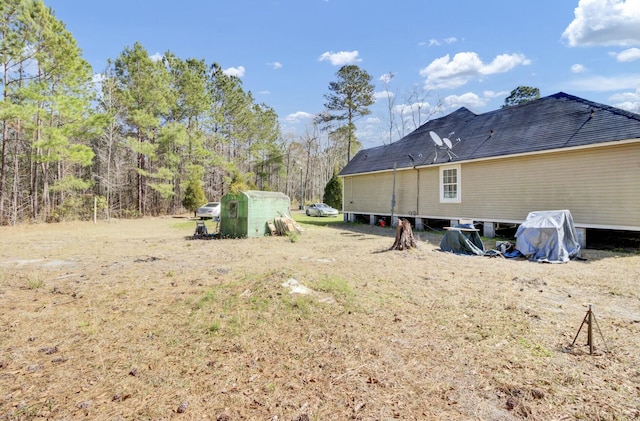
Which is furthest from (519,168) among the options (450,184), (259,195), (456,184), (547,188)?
(259,195)

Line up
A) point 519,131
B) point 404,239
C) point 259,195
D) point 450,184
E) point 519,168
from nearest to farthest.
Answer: point 404,239 → point 519,168 → point 519,131 → point 259,195 → point 450,184

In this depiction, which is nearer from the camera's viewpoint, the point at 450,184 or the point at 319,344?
the point at 319,344

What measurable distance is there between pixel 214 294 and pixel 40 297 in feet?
9.12

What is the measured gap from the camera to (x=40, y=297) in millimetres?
4941

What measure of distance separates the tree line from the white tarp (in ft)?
64.2

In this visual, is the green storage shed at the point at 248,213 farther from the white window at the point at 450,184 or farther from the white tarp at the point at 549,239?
the white tarp at the point at 549,239

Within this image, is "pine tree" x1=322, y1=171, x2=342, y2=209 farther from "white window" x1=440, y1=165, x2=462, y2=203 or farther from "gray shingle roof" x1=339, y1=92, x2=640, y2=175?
"white window" x1=440, y1=165, x2=462, y2=203

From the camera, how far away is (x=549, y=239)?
7.81 m

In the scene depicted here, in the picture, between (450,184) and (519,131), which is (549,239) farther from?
(450,184)

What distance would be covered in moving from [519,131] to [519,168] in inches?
62.6

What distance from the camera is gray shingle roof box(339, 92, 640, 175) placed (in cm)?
913

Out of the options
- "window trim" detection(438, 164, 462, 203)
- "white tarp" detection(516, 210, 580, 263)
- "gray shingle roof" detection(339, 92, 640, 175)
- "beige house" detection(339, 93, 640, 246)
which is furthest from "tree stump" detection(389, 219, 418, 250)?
"gray shingle roof" detection(339, 92, 640, 175)

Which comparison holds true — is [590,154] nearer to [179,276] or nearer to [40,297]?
[179,276]

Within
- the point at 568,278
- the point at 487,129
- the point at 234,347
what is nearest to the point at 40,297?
the point at 234,347
